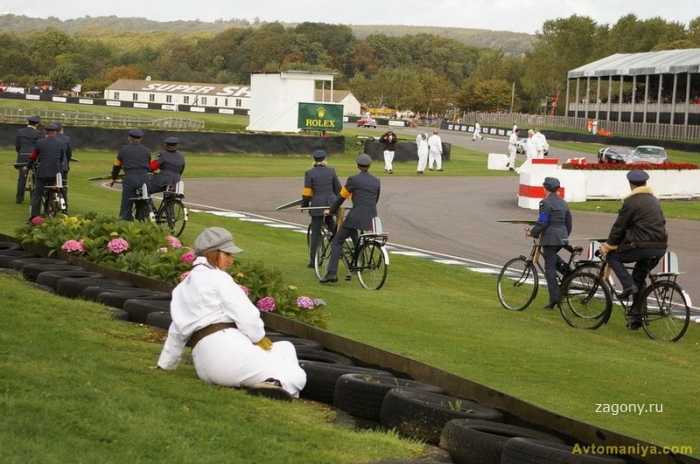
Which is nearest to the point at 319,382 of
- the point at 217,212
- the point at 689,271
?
the point at 689,271

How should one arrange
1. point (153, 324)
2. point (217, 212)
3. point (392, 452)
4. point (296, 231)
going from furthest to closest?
point (217, 212)
point (296, 231)
point (153, 324)
point (392, 452)

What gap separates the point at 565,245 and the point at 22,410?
33.6 feet

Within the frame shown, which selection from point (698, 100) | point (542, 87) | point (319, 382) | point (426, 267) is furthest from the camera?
point (542, 87)

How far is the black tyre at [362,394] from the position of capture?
800cm

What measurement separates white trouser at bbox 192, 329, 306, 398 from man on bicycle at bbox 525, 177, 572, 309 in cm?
793

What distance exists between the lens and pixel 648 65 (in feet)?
305

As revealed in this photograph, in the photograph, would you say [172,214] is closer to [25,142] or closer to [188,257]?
[25,142]

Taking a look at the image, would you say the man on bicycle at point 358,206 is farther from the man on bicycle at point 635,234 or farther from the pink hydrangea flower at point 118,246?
the man on bicycle at point 635,234

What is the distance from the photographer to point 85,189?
32.1 m

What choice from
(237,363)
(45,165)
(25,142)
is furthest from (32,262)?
(25,142)

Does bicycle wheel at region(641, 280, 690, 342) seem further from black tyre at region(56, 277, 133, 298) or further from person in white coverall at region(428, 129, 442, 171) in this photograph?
person in white coverall at region(428, 129, 442, 171)

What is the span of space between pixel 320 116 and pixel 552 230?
144 ft

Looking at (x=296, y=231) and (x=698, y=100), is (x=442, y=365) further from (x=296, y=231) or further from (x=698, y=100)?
(x=698, y=100)

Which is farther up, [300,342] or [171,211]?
[300,342]
